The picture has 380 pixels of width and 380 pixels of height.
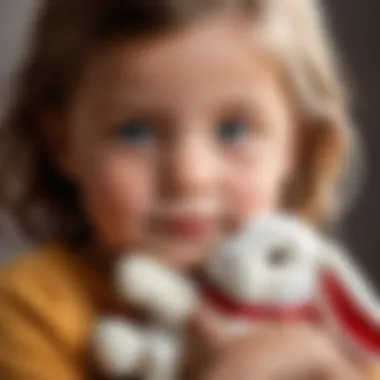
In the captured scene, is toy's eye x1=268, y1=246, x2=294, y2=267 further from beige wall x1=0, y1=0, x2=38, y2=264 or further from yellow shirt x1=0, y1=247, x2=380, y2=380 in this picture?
beige wall x1=0, y1=0, x2=38, y2=264

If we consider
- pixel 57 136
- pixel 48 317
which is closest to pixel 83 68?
Result: pixel 57 136

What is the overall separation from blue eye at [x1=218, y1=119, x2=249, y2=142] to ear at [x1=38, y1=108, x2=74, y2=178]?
121mm

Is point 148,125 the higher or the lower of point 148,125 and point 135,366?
the higher

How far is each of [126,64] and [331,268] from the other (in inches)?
7.5

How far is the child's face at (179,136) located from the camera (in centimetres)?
54

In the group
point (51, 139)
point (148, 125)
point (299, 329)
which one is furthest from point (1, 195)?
point (299, 329)

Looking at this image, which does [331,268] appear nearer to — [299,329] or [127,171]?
[299,329]

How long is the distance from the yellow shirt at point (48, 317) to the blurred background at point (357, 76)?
0.10 m

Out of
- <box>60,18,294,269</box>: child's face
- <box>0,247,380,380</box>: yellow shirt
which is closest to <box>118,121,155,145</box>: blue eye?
<box>60,18,294,269</box>: child's face

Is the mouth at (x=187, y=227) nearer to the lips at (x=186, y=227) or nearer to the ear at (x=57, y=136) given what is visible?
the lips at (x=186, y=227)

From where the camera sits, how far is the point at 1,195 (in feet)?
2.17

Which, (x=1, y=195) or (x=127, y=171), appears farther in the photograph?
(x=1, y=195)

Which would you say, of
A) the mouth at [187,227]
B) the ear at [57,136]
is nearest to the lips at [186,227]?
the mouth at [187,227]

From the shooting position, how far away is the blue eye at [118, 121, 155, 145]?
55 cm
